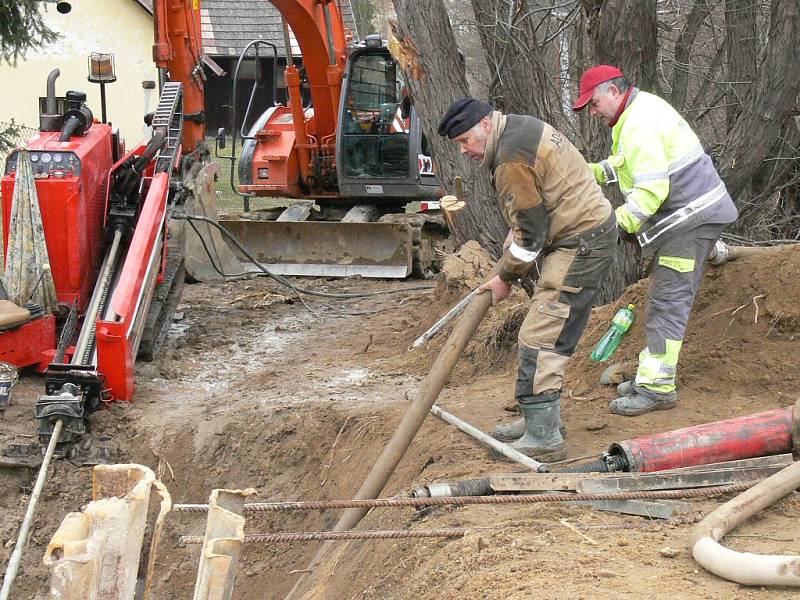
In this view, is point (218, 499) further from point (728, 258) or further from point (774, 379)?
point (728, 258)

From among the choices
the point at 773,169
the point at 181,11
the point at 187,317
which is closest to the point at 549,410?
the point at 773,169

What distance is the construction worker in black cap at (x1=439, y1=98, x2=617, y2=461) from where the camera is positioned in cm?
466

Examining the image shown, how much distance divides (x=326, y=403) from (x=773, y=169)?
14.9 ft

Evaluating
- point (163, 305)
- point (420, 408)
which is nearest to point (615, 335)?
point (420, 408)

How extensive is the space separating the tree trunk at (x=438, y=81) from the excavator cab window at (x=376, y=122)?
4635 mm

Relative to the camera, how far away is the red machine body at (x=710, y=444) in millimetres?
4457

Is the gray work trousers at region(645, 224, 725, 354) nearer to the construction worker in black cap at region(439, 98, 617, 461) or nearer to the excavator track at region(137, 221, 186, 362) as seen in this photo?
the construction worker in black cap at region(439, 98, 617, 461)

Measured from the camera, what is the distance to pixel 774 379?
565 centimetres

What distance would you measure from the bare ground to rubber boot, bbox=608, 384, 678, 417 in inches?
2.2

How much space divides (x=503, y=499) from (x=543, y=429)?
1151 mm

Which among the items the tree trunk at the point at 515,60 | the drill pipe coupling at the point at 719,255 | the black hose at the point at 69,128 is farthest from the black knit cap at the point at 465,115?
the black hose at the point at 69,128

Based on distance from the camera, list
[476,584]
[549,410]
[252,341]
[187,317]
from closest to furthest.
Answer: [476,584] → [549,410] → [252,341] → [187,317]

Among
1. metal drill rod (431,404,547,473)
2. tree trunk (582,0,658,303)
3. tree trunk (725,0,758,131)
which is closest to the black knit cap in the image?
metal drill rod (431,404,547,473)

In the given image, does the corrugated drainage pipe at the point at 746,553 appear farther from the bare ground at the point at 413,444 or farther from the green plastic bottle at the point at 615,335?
the green plastic bottle at the point at 615,335
